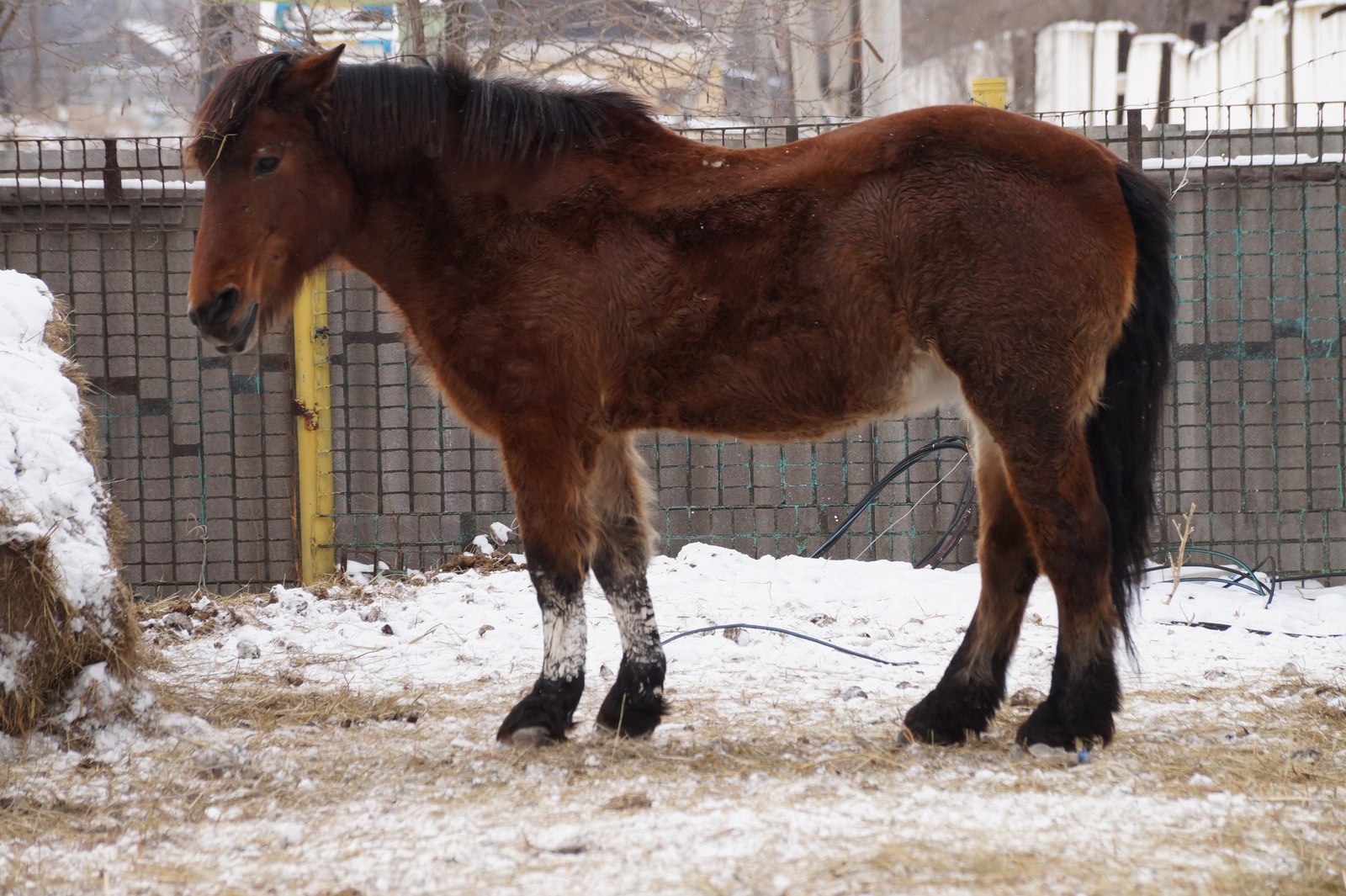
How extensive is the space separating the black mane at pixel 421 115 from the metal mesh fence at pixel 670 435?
312 cm

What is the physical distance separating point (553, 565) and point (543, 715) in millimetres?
459

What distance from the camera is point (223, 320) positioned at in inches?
137

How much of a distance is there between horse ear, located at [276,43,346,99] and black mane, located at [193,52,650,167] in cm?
4

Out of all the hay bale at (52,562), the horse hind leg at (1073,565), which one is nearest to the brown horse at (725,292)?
the horse hind leg at (1073,565)

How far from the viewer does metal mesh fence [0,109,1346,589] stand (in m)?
6.66

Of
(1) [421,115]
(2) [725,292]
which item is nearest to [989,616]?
(2) [725,292]

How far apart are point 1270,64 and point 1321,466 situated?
9.66m

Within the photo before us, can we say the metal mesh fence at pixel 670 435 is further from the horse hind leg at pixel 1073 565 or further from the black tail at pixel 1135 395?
the horse hind leg at pixel 1073 565

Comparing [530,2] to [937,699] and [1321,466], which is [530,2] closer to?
[1321,466]

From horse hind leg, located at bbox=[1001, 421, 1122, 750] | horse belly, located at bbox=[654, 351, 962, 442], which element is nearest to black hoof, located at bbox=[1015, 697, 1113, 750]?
horse hind leg, located at bbox=[1001, 421, 1122, 750]

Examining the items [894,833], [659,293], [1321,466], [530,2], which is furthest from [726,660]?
[530,2]

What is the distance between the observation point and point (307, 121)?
12.0 feet

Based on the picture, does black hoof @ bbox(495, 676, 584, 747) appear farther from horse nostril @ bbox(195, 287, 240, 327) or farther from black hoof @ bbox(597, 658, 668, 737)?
horse nostril @ bbox(195, 287, 240, 327)

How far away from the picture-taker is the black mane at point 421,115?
3.62 metres
